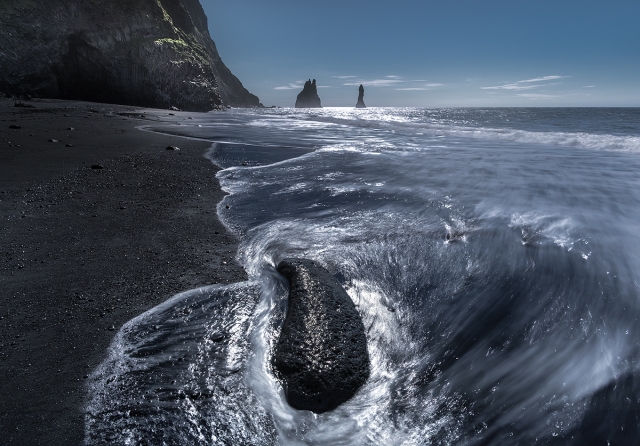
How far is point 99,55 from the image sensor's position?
136 feet

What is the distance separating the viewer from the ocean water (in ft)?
8.55

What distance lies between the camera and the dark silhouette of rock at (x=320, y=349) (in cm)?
285

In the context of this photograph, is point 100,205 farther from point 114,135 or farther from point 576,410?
point 114,135

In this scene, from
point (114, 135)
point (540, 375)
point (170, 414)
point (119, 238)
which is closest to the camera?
point (170, 414)

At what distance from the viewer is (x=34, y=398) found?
2547 mm

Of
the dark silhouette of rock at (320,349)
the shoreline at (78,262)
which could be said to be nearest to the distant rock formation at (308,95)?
the shoreline at (78,262)

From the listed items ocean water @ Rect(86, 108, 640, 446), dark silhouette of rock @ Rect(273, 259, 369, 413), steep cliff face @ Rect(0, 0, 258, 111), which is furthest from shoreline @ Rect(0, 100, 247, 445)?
steep cliff face @ Rect(0, 0, 258, 111)

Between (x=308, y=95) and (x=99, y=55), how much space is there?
162m

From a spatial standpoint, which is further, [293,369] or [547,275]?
[547,275]

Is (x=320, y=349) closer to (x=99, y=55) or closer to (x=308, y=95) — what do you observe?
(x=99, y=55)

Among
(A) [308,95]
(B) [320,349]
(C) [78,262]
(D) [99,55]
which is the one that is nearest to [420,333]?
(B) [320,349]

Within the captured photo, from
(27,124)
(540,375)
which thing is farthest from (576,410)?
(27,124)

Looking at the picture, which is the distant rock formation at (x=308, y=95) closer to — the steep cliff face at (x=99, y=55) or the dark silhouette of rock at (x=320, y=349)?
the steep cliff face at (x=99, y=55)

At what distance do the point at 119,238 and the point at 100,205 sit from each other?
1.77 m
